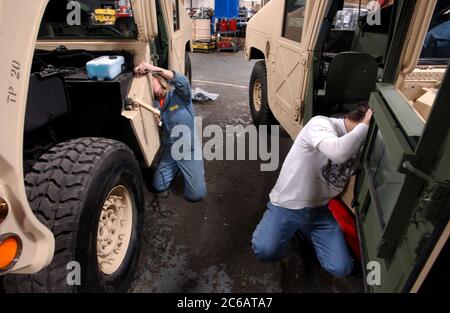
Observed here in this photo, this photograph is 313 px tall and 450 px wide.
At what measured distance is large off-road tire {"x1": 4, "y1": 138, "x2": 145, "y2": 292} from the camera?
127cm

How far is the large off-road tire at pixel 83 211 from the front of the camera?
4.15ft

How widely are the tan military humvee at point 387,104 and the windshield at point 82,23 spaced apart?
157 centimetres

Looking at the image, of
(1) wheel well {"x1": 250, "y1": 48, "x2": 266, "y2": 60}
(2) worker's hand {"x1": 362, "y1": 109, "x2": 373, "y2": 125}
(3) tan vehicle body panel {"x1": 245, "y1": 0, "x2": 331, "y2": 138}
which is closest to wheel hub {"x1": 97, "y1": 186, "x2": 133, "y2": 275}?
(2) worker's hand {"x1": 362, "y1": 109, "x2": 373, "y2": 125}

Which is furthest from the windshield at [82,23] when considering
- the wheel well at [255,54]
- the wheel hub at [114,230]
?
the wheel well at [255,54]

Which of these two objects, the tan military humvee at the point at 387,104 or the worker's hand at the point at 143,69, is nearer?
the tan military humvee at the point at 387,104

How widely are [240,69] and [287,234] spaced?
6.53 meters

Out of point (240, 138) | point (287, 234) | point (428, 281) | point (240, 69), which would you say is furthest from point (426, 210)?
point (240, 69)

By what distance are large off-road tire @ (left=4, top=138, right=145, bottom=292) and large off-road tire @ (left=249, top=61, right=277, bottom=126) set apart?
2614mm

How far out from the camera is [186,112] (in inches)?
106

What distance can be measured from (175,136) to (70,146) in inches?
48.8

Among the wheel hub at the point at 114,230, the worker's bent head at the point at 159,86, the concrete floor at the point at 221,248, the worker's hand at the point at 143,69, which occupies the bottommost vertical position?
the concrete floor at the point at 221,248

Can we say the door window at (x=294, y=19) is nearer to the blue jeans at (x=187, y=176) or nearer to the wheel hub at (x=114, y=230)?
the blue jeans at (x=187, y=176)
